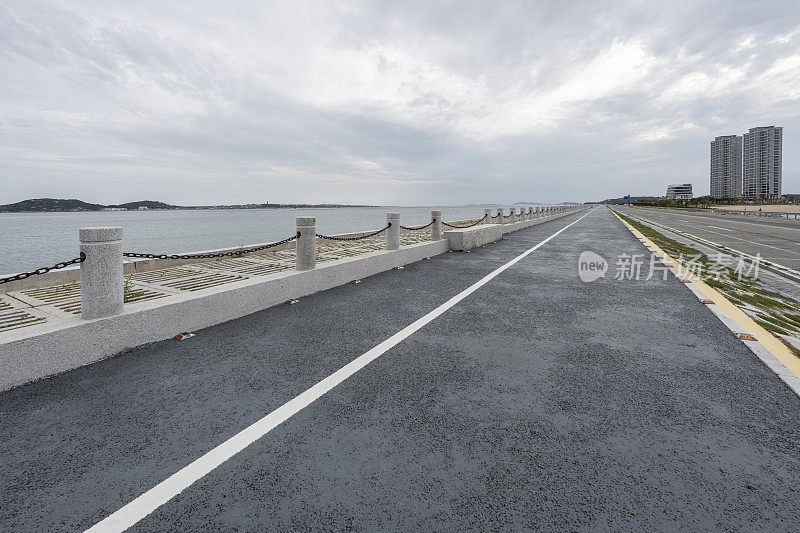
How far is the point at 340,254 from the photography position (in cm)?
1383

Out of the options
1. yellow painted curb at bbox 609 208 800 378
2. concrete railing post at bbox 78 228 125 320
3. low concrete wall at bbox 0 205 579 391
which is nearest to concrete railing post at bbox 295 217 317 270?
low concrete wall at bbox 0 205 579 391

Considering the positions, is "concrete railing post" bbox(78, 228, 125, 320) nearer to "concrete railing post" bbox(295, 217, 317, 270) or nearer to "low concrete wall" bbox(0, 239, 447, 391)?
"low concrete wall" bbox(0, 239, 447, 391)

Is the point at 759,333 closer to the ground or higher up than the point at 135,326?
closer to the ground

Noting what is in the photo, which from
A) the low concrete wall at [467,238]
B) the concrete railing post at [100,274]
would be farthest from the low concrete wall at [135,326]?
the low concrete wall at [467,238]

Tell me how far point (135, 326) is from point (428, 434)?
3.88 m

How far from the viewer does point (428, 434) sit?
3025 mm

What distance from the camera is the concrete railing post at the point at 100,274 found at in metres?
4.61

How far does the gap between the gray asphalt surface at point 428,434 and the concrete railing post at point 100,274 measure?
0.64 m

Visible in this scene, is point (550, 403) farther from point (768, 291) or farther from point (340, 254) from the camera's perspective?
point (340, 254)

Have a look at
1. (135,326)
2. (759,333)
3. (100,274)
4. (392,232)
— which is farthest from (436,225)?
(100,274)

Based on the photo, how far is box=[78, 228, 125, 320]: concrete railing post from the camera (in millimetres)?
4605

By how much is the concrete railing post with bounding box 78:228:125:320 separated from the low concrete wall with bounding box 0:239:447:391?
0.14 m

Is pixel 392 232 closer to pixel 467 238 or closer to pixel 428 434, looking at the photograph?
pixel 467 238

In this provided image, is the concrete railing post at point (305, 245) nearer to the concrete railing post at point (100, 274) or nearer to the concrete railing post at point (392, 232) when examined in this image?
the concrete railing post at point (100, 274)
